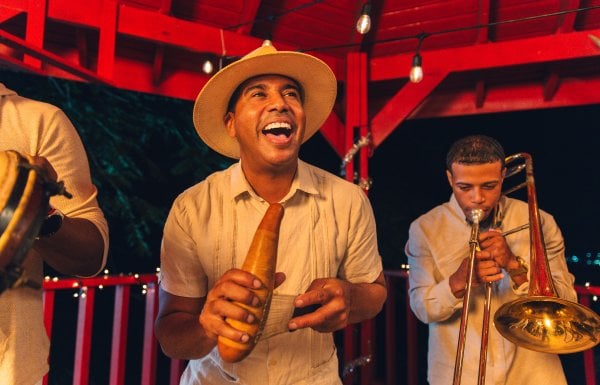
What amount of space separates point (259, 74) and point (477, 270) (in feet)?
5.29

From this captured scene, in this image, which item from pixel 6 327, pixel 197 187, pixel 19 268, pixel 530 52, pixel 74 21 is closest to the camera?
pixel 19 268

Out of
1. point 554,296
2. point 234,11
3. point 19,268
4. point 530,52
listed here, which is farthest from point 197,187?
point 530,52

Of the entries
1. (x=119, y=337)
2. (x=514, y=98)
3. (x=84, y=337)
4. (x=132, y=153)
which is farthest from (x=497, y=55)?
(x=132, y=153)

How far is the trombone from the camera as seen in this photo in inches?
96.7

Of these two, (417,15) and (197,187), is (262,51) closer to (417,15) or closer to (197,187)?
(197,187)

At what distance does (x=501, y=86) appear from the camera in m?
6.56

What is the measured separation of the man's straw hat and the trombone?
1085mm

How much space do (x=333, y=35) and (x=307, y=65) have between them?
4.68 meters

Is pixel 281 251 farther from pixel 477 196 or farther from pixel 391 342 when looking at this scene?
pixel 391 342

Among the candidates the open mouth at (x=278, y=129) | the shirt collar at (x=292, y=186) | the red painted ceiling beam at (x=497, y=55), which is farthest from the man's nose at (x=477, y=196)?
the red painted ceiling beam at (x=497, y=55)

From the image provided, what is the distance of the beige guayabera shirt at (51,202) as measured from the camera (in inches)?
61.8

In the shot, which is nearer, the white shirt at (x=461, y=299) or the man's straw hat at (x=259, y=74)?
the man's straw hat at (x=259, y=74)

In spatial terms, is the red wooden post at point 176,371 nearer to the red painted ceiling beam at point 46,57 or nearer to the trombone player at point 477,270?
the trombone player at point 477,270

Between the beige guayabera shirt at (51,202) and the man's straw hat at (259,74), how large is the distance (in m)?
0.68
